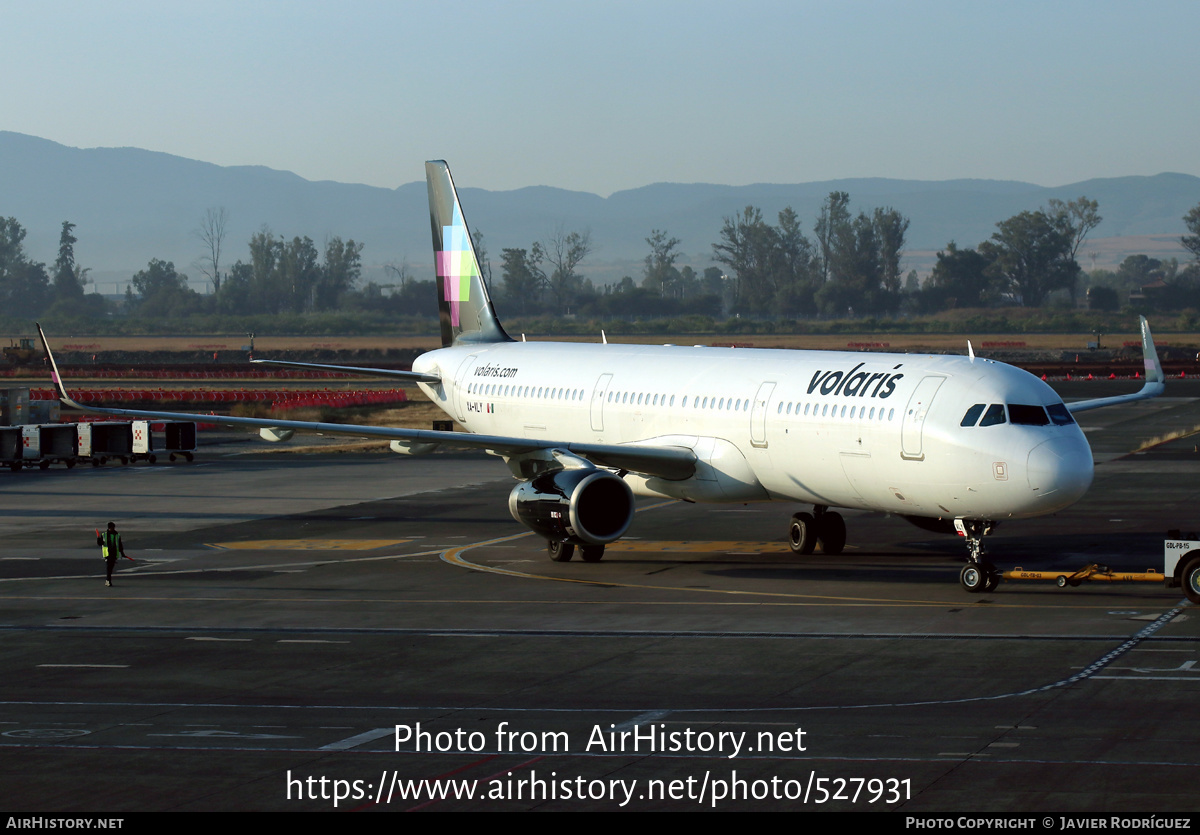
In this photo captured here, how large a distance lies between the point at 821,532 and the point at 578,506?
274 inches

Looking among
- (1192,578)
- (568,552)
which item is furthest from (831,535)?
(1192,578)

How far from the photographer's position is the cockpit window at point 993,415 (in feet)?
92.9

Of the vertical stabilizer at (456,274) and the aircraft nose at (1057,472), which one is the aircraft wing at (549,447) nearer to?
the aircraft nose at (1057,472)

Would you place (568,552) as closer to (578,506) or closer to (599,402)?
(578,506)

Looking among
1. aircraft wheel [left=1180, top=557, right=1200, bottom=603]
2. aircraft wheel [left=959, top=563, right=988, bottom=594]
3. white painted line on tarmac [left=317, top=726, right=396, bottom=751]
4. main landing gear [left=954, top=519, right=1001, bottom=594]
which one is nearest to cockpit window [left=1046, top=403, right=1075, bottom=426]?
main landing gear [left=954, top=519, right=1001, bottom=594]

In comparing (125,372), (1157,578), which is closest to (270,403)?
(125,372)

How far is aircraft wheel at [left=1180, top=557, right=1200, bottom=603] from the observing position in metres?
27.8

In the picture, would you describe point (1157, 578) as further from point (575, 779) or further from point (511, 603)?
point (575, 779)

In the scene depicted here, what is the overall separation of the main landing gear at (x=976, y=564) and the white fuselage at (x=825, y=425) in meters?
0.54

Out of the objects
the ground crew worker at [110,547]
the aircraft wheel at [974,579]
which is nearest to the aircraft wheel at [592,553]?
the aircraft wheel at [974,579]

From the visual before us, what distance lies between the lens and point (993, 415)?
28391 millimetres

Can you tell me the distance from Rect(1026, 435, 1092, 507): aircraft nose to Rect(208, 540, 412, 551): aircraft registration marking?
1774 cm

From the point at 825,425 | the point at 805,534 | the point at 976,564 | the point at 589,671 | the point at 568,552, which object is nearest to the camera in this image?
the point at 589,671

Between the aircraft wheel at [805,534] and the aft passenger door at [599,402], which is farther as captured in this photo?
the aft passenger door at [599,402]
